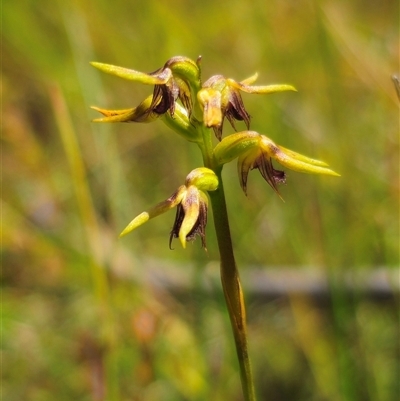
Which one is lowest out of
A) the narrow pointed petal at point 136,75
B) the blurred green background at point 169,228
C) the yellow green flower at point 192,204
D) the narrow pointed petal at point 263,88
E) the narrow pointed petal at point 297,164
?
the yellow green flower at point 192,204

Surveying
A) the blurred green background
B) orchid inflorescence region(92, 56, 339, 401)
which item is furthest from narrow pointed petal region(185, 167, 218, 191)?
the blurred green background

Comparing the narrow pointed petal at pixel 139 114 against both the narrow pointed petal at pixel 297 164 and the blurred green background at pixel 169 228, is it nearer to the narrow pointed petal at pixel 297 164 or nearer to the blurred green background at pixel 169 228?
the narrow pointed petal at pixel 297 164

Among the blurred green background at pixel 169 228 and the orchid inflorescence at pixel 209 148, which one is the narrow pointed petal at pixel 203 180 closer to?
the orchid inflorescence at pixel 209 148

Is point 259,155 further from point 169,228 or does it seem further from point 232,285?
point 169,228

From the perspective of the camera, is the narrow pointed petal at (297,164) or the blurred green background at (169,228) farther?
the blurred green background at (169,228)

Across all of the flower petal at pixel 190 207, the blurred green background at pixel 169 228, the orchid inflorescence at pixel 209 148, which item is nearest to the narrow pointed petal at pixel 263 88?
the orchid inflorescence at pixel 209 148

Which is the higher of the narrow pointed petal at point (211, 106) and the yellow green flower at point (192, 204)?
the narrow pointed petal at point (211, 106)

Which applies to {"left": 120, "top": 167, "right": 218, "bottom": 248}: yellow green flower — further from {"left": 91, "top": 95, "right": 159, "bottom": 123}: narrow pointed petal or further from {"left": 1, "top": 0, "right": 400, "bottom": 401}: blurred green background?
{"left": 1, "top": 0, "right": 400, "bottom": 401}: blurred green background
